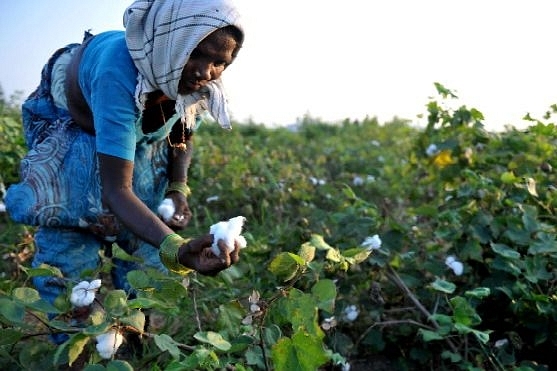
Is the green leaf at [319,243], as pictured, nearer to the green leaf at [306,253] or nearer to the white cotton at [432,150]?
the green leaf at [306,253]

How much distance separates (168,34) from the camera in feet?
5.57

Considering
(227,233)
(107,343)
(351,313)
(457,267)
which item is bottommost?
(351,313)

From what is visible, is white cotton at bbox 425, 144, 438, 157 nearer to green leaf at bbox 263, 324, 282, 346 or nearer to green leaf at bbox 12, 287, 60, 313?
green leaf at bbox 263, 324, 282, 346

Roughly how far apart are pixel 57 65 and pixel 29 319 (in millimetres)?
947

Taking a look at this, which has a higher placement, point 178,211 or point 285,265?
point 285,265

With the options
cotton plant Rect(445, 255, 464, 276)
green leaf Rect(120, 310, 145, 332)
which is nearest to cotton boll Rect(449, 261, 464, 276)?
cotton plant Rect(445, 255, 464, 276)

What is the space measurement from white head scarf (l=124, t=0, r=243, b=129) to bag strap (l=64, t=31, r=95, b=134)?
11.6 inches

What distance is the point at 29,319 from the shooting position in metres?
2.47

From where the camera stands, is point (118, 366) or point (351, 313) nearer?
point (118, 366)

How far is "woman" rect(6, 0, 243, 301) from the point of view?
5.44 feet

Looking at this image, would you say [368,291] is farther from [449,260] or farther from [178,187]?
[178,187]

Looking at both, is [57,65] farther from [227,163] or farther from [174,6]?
[227,163]

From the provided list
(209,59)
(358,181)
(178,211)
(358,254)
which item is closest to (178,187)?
(178,211)

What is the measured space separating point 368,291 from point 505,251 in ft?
1.55
